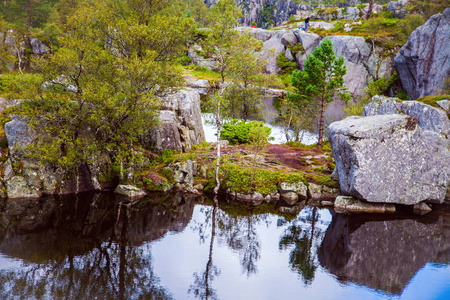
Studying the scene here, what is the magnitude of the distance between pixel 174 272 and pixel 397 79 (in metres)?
68.1

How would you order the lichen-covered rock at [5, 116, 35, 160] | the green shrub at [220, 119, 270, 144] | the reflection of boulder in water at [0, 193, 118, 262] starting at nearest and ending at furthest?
the reflection of boulder in water at [0, 193, 118, 262] → the lichen-covered rock at [5, 116, 35, 160] → the green shrub at [220, 119, 270, 144]

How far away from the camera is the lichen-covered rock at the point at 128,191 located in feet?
82.2

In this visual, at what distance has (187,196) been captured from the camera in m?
26.0

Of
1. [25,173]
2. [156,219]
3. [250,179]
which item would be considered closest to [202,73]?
[250,179]

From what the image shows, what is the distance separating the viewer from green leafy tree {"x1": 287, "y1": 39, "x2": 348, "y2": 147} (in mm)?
34594

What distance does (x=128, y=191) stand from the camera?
25.1 m

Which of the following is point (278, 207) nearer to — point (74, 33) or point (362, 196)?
point (362, 196)

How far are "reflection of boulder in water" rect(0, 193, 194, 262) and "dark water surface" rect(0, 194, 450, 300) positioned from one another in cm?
6

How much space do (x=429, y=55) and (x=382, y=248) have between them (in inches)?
2035

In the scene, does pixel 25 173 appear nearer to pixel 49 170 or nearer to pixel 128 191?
pixel 49 170

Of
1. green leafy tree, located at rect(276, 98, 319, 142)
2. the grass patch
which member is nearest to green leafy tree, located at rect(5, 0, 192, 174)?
green leafy tree, located at rect(276, 98, 319, 142)

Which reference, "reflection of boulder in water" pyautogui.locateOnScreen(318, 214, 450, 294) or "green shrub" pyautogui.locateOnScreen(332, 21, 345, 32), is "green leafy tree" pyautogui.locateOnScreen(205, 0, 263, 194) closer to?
"reflection of boulder in water" pyautogui.locateOnScreen(318, 214, 450, 294)

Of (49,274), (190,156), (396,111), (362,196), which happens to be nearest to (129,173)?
(190,156)

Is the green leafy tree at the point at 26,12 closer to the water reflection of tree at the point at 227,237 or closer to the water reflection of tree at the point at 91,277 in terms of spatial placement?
the water reflection of tree at the point at 227,237
